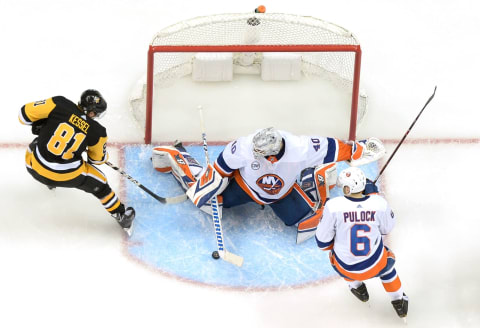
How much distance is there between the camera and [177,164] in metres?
5.29

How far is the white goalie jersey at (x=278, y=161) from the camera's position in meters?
4.78

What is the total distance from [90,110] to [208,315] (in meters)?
1.18

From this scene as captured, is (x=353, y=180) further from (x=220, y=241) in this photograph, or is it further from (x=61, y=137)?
(x=61, y=137)

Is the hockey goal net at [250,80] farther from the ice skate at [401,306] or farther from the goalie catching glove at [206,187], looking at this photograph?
the ice skate at [401,306]

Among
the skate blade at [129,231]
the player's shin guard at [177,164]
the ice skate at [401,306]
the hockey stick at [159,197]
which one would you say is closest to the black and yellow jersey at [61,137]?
the hockey stick at [159,197]

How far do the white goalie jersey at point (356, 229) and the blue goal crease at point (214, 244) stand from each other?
0.53m

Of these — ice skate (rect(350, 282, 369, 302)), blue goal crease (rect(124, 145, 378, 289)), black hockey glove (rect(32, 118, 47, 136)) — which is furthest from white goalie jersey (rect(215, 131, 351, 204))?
black hockey glove (rect(32, 118, 47, 136))

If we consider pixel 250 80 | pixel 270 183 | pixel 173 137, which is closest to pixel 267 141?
pixel 270 183

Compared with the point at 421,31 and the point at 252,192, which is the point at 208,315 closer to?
the point at 252,192

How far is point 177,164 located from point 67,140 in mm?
798

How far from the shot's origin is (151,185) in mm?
5391

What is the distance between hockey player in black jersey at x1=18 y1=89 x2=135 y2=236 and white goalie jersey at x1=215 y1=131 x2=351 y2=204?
65cm

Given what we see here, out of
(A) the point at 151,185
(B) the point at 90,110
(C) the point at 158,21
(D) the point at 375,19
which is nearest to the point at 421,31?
(D) the point at 375,19

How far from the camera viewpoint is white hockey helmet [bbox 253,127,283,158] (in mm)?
4578
